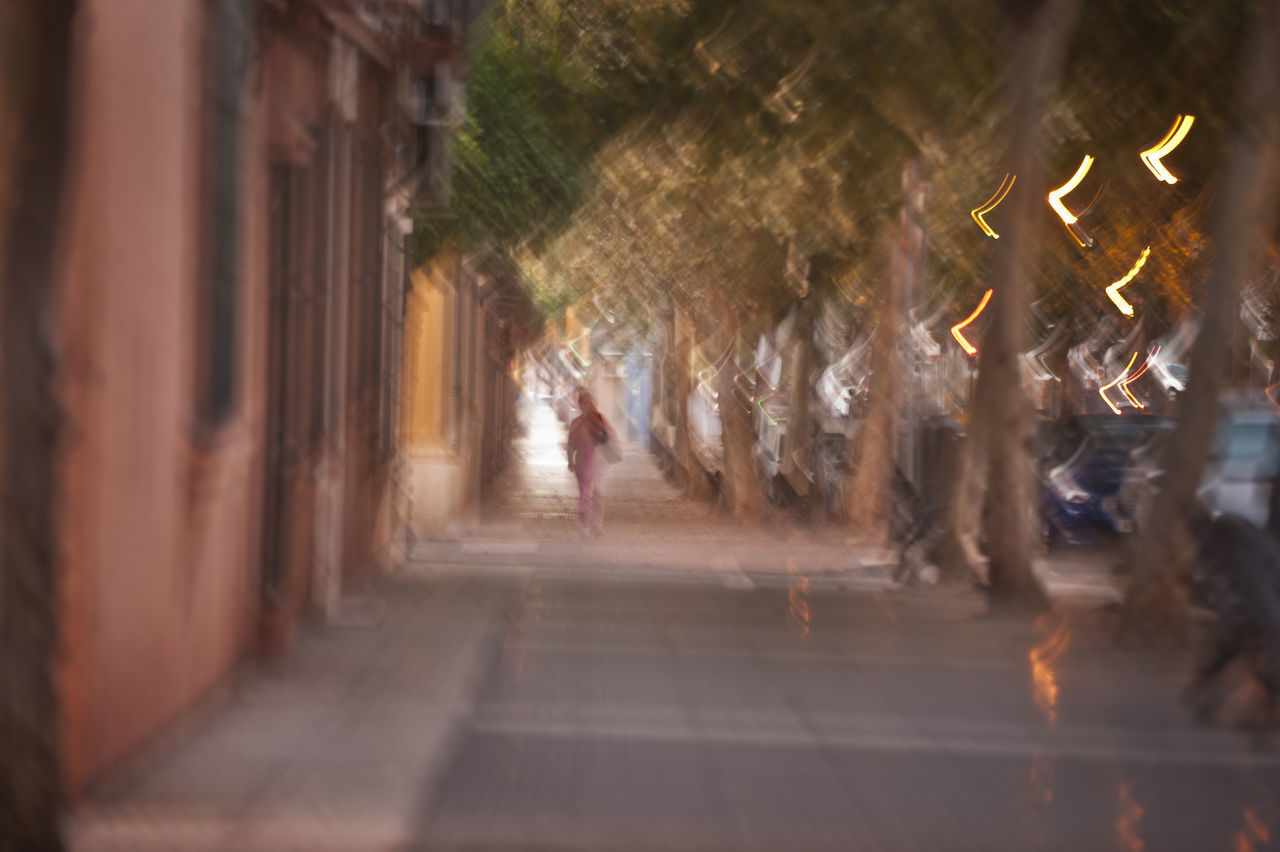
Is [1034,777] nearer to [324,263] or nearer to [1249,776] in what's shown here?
[1249,776]

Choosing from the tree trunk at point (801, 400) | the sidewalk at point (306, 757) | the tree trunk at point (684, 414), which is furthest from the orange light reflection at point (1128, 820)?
the tree trunk at point (684, 414)

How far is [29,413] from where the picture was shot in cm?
540

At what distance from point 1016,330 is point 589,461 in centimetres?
955

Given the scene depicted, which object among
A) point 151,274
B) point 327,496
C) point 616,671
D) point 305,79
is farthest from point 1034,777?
point 305,79

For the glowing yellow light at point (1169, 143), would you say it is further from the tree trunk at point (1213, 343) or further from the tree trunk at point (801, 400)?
the tree trunk at point (801, 400)

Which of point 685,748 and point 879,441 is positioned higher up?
point 879,441

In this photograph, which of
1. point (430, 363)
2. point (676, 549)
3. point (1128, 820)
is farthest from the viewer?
point (430, 363)

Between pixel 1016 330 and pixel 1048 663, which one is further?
pixel 1016 330

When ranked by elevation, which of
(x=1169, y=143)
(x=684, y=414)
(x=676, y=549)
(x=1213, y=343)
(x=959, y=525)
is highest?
(x=1169, y=143)

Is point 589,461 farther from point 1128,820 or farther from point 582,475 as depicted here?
point 1128,820

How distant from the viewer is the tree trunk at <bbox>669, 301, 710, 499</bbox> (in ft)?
114

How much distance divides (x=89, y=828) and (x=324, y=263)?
6.27m

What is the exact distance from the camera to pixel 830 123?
1814 cm

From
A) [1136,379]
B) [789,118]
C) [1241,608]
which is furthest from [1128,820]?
[1136,379]
